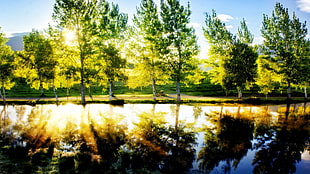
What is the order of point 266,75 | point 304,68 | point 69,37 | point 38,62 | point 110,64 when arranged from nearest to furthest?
point 38,62 → point 69,37 → point 110,64 → point 304,68 → point 266,75

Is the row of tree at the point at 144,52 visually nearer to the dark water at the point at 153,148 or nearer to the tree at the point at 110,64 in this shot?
the tree at the point at 110,64

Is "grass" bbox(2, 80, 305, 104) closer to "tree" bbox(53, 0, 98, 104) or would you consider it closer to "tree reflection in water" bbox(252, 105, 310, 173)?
"tree" bbox(53, 0, 98, 104)

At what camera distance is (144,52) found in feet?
137

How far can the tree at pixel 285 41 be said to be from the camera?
46031 mm

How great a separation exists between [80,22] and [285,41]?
153 ft

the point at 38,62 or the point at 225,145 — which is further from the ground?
the point at 38,62

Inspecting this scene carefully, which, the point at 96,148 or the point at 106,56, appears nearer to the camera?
the point at 96,148

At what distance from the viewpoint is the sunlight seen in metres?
34.2

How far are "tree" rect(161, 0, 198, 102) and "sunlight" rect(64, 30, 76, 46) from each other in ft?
54.4

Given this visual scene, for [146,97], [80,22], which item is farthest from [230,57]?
[80,22]

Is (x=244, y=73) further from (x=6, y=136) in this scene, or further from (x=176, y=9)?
(x=6, y=136)

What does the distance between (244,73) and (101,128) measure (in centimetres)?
3288

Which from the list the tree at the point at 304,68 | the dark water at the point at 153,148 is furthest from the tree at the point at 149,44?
the tree at the point at 304,68

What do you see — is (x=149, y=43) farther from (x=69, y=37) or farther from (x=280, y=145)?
(x=280, y=145)
